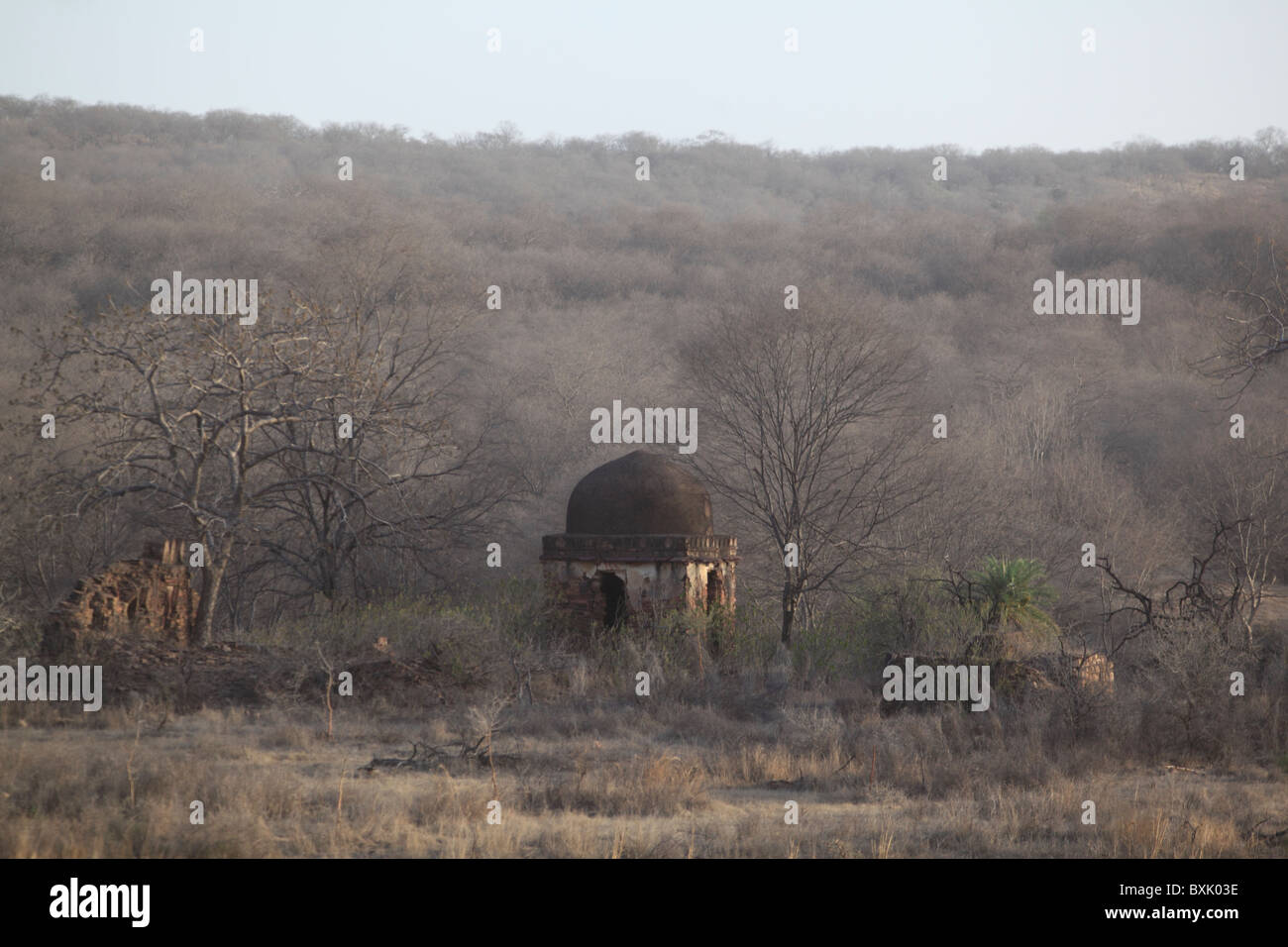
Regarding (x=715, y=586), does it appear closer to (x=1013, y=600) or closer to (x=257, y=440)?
(x=1013, y=600)

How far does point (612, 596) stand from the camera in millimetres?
18484

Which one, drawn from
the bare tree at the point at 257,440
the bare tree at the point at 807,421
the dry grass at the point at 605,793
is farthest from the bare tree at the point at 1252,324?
the bare tree at the point at 257,440

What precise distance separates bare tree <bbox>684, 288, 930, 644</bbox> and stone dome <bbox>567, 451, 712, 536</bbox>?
326 centimetres

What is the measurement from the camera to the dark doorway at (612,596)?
18234mm

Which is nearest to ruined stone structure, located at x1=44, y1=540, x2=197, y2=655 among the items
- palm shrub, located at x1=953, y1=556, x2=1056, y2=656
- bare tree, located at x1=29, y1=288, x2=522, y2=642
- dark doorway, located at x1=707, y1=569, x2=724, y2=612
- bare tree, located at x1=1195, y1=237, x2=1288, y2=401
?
bare tree, located at x1=29, y1=288, x2=522, y2=642

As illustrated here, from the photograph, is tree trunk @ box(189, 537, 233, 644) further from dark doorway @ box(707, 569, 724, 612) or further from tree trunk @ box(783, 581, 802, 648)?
tree trunk @ box(783, 581, 802, 648)

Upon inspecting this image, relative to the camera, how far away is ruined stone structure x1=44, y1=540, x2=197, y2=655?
50.1 feet

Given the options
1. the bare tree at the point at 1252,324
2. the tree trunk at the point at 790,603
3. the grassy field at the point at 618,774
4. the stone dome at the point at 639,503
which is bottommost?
the grassy field at the point at 618,774

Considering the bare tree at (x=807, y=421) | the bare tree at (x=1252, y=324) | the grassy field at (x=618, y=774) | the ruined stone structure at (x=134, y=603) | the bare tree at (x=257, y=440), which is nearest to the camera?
the grassy field at (x=618, y=774)

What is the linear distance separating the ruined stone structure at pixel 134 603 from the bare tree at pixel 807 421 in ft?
32.3

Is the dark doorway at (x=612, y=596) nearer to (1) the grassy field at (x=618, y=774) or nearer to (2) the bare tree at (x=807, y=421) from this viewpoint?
(1) the grassy field at (x=618, y=774)

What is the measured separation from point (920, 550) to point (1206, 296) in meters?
35.0

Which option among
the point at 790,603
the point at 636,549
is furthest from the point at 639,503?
the point at 790,603
